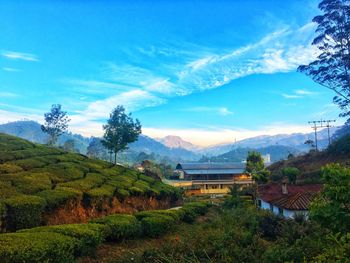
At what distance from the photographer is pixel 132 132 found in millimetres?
45594

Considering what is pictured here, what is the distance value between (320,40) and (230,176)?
40.2 metres

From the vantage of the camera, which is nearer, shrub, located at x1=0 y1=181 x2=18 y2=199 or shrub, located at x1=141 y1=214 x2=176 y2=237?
shrub, located at x1=0 y1=181 x2=18 y2=199

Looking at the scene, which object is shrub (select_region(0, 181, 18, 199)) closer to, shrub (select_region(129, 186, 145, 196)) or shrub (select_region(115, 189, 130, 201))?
shrub (select_region(115, 189, 130, 201))

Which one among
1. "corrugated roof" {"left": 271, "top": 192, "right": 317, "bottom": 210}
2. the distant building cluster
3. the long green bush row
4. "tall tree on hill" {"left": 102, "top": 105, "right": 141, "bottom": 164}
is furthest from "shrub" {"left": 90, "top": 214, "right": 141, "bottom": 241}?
the distant building cluster

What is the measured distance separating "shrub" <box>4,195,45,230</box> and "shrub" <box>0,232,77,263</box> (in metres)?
4.34

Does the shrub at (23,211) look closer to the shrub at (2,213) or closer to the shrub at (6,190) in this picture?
the shrub at (2,213)

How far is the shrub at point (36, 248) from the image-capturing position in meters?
9.45

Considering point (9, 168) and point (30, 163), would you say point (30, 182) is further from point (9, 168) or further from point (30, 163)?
point (30, 163)

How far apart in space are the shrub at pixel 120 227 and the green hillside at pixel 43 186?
3252mm

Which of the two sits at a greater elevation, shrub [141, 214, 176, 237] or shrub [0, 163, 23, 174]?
shrub [0, 163, 23, 174]

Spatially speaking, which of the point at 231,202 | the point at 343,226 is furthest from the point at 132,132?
the point at 343,226

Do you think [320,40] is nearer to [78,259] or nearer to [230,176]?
[230,176]

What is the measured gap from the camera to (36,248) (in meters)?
9.90

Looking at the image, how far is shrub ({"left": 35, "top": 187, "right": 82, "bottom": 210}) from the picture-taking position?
17062 millimetres
